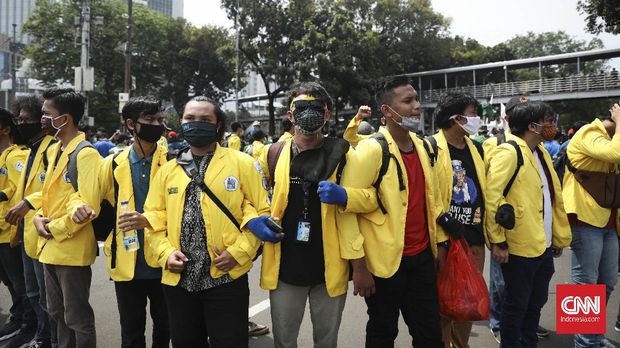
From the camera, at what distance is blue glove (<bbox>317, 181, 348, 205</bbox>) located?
2.56 meters

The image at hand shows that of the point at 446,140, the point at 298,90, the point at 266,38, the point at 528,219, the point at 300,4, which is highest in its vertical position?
the point at 300,4

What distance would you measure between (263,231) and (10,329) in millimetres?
3357

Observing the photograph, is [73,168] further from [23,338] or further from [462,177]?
[462,177]

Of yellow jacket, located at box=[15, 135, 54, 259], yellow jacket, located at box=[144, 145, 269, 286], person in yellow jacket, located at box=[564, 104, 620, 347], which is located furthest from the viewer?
person in yellow jacket, located at box=[564, 104, 620, 347]

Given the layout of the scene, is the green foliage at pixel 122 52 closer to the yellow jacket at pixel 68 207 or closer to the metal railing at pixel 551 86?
the metal railing at pixel 551 86

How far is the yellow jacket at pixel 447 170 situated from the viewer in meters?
3.32

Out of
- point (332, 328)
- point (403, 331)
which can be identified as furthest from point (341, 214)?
point (403, 331)

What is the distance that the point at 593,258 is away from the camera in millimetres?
3787

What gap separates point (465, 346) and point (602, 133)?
6.47 ft

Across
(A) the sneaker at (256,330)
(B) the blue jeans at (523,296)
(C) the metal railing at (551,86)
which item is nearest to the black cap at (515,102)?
(B) the blue jeans at (523,296)

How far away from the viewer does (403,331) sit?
14.7 feet

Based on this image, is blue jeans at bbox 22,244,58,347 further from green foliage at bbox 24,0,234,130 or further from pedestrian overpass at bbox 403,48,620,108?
green foliage at bbox 24,0,234,130

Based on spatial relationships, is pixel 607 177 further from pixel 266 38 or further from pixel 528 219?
pixel 266 38

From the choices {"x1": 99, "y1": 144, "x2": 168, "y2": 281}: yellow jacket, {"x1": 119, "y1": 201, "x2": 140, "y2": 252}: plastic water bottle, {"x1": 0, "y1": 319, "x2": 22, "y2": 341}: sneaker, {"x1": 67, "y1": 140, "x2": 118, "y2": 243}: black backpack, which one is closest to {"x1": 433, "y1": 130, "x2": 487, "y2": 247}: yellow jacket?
{"x1": 99, "y1": 144, "x2": 168, "y2": 281}: yellow jacket
